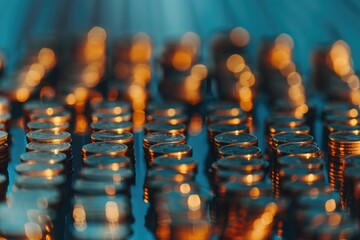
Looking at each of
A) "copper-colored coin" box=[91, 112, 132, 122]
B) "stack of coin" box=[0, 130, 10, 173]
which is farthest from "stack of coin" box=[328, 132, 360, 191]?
"stack of coin" box=[0, 130, 10, 173]

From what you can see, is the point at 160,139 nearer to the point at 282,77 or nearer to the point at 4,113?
the point at 4,113

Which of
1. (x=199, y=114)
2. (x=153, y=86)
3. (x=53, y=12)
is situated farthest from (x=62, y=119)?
(x=53, y=12)

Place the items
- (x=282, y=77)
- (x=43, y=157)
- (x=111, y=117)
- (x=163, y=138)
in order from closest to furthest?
(x=43, y=157), (x=163, y=138), (x=111, y=117), (x=282, y=77)

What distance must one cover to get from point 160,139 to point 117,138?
0.06 metres

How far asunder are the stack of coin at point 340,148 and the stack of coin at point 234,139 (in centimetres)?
11

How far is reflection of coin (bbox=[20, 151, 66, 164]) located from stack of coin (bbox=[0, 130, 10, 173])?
6cm

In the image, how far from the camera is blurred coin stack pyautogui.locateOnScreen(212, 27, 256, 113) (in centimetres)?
144

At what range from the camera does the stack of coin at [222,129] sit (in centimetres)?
118

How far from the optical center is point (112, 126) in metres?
1.21

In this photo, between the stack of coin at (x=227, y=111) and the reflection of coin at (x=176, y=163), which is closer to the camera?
the reflection of coin at (x=176, y=163)

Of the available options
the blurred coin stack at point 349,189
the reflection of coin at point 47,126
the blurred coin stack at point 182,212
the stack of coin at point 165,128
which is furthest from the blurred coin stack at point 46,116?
the blurred coin stack at point 349,189

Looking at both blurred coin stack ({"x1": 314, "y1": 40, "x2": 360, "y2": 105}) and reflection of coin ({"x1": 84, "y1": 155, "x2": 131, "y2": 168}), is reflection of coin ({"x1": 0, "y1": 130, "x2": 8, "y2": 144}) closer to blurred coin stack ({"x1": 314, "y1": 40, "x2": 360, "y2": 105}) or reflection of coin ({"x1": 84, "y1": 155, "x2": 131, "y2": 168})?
reflection of coin ({"x1": 84, "y1": 155, "x2": 131, "y2": 168})

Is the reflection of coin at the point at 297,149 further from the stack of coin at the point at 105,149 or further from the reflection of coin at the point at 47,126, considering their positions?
the reflection of coin at the point at 47,126

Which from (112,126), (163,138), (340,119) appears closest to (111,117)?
(112,126)
